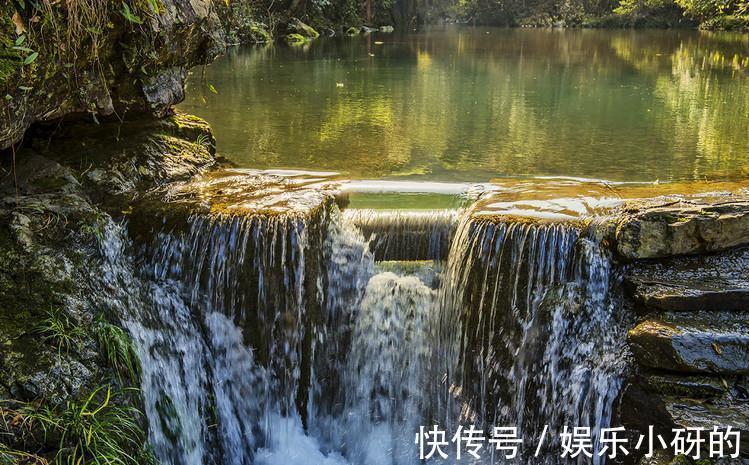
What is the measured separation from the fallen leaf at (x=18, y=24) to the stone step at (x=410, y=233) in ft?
9.41

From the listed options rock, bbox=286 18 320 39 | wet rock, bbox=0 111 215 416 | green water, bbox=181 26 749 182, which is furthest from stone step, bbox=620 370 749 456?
rock, bbox=286 18 320 39

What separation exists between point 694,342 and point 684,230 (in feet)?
2.89

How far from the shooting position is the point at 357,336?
566 centimetres

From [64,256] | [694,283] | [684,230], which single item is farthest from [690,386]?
[64,256]

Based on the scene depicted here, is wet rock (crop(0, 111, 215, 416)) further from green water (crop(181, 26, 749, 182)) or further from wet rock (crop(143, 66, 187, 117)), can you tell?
green water (crop(181, 26, 749, 182))

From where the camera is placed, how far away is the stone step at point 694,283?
15.4ft

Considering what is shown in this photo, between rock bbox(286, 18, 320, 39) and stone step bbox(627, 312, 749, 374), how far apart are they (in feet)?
96.2

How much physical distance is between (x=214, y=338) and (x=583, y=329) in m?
2.78

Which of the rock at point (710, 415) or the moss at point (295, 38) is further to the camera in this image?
the moss at point (295, 38)

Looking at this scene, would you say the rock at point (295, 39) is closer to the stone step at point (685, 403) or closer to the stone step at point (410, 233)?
the stone step at point (410, 233)

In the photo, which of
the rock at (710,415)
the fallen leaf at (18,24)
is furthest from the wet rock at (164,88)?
the rock at (710,415)

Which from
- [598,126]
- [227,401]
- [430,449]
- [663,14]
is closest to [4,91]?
[227,401]

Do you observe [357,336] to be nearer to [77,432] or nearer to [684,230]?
[77,432]

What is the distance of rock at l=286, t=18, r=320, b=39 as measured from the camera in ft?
105
